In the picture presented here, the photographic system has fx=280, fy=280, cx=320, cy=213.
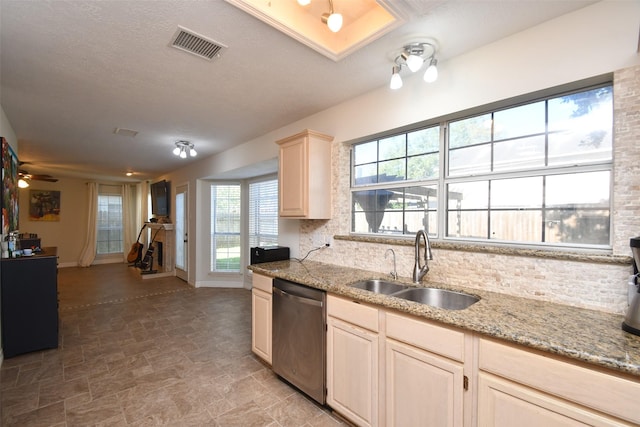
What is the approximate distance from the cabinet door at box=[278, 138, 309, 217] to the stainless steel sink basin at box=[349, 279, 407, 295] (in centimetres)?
90

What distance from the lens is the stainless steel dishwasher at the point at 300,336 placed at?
6.78 ft

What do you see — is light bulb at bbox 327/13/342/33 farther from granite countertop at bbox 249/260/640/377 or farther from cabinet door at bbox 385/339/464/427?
cabinet door at bbox 385/339/464/427

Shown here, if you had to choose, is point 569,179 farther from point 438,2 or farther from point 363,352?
point 363,352

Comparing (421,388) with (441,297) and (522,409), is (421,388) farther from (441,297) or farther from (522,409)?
(441,297)

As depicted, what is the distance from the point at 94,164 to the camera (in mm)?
5891

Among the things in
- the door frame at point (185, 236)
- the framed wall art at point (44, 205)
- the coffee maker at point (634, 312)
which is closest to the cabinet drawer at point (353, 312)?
the coffee maker at point (634, 312)

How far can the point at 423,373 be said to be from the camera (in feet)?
4.97

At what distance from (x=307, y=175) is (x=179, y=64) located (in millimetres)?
1348

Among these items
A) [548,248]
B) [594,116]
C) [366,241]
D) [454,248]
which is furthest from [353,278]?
[594,116]

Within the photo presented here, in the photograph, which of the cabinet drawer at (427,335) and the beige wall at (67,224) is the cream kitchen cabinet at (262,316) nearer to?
the cabinet drawer at (427,335)

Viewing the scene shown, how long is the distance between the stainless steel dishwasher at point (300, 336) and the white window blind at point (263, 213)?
100 inches

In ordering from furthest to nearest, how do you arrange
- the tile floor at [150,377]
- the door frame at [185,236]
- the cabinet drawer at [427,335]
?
1. the door frame at [185,236]
2. the tile floor at [150,377]
3. the cabinet drawer at [427,335]

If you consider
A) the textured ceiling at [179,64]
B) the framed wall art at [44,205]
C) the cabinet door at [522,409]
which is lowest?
the cabinet door at [522,409]

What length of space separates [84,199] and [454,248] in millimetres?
9862
